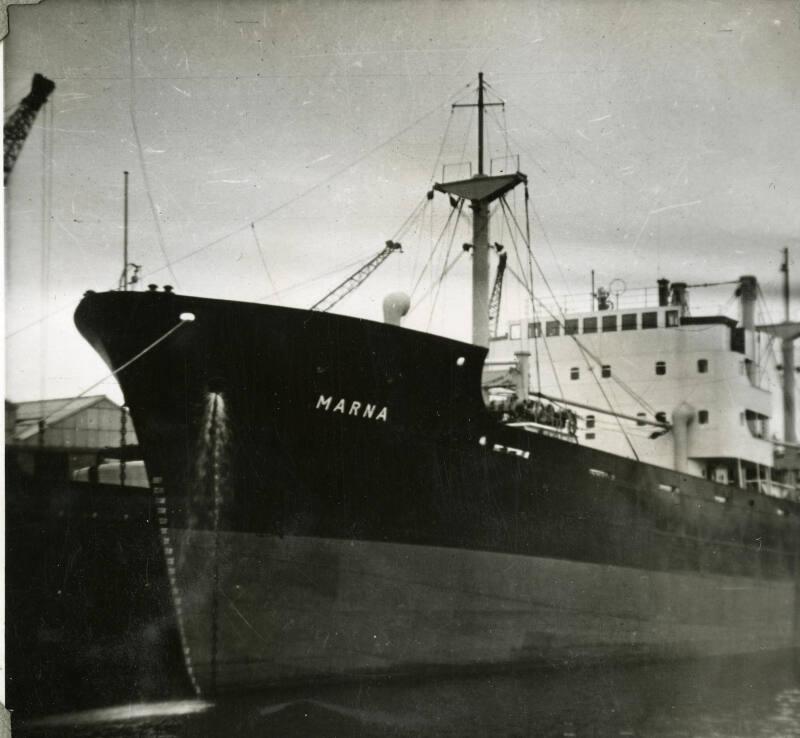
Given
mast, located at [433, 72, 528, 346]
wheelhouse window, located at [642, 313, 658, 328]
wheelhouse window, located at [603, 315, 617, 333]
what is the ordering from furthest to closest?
1. wheelhouse window, located at [603, 315, 617, 333]
2. wheelhouse window, located at [642, 313, 658, 328]
3. mast, located at [433, 72, 528, 346]

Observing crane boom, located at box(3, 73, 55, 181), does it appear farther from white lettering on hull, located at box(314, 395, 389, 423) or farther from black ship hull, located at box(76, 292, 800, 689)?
white lettering on hull, located at box(314, 395, 389, 423)

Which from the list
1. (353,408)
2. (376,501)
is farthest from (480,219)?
(376,501)

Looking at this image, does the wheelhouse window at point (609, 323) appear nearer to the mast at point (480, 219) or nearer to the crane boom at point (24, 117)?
the mast at point (480, 219)

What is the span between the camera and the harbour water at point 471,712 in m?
7.02

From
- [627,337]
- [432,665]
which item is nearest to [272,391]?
[432,665]

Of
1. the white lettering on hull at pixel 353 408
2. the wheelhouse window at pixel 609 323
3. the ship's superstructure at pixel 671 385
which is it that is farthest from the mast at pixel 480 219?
the wheelhouse window at pixel 609 323

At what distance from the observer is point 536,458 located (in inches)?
376

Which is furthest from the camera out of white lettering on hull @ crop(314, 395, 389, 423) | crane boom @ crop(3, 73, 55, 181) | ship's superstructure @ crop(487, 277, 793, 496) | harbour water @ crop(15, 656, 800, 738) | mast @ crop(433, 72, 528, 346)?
ship's superstructure @ crop(487, 277, 793, 496)

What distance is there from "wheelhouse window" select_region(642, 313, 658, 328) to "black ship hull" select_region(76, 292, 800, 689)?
17.3ft

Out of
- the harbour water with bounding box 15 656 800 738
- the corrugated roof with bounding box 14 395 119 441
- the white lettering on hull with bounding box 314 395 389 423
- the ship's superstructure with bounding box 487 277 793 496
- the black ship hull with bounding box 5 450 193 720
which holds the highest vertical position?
the ship's superstructure with bounding box 487 277 793 496

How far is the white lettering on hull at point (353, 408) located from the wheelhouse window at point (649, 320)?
776 cm

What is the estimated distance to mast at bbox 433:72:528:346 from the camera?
32.1ft

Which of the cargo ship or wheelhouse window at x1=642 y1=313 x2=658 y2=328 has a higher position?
wheelhouse window at x1=642 y1=313 x2=658 y2=328

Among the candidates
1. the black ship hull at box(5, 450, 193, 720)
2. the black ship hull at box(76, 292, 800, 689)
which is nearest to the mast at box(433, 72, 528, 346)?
the black ship hull at box(76, 292, 800, 689)
